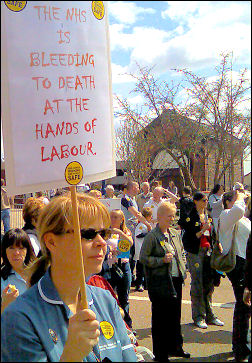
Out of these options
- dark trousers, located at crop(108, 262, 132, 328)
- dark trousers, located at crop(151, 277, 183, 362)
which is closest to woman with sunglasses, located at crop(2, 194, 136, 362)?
dark trousers, located at crop(151, 277, 183, 362)

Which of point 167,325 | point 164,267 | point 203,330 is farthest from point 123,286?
point 203,330

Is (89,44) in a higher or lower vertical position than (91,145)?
higher

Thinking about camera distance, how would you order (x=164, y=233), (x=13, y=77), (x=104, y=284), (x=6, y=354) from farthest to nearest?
(x=164, y=233) → (x=104, y=284) → (x=13, y=77) → (x=6, y=354)

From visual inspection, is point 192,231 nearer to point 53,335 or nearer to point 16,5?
point 53,335

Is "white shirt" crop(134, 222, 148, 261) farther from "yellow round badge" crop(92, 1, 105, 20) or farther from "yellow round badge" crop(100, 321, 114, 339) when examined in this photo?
"yellow round badge" crop(92, 1, 105, 20)

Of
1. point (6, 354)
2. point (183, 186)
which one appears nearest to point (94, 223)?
point (6, 354)

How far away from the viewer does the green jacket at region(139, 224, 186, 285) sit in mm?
3867

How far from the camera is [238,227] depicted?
1.71 m

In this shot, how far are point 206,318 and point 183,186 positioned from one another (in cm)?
136

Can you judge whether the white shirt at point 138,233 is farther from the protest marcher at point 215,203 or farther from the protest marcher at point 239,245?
the protest marcher at point 215,203

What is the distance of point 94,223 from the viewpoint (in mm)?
1495

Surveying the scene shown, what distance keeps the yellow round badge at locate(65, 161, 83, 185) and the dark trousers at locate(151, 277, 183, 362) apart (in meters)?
1.53

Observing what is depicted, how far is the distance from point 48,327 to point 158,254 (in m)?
2.73

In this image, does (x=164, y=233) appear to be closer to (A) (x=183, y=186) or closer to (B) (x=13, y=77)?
(A) (x=183, y=186)
